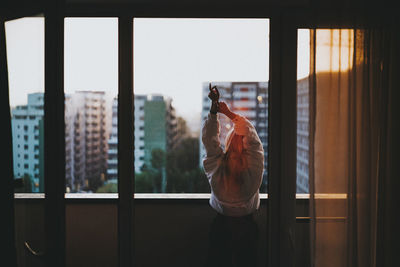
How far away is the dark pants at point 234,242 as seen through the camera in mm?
1979

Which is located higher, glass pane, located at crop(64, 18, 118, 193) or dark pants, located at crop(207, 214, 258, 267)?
glass pane, located at crop(64, 18, 118, 193)

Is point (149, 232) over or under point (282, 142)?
under

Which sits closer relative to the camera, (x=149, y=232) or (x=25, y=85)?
(x=25, y=85)

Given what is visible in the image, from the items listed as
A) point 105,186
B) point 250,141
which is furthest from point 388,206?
point 105,186

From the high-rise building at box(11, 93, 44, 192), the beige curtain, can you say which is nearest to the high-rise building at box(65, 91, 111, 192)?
the high-rise building at box(11, 93, 44, 192)

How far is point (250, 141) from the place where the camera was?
6.25 ft

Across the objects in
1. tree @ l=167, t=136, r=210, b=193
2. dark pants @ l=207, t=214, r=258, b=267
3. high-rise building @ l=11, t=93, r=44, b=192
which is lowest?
dark pants @ l=207, t=214, r=258, b=267

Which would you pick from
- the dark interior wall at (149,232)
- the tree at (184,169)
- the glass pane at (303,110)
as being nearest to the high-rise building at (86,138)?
the dark interior wall at (149,232)

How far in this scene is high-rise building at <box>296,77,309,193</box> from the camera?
5.05 ft

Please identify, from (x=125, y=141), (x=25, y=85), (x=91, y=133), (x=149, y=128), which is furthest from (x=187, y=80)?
(x=25, y=85)

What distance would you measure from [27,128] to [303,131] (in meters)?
1.23

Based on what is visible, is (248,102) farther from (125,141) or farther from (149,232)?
(149,232)

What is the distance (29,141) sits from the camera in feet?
4.06

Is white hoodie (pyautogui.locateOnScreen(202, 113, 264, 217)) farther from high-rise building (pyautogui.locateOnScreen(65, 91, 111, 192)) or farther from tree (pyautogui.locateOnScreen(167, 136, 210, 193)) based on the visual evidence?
high-rise building (pyautogui.locateOnScreen(65, 91, 111, 192))
